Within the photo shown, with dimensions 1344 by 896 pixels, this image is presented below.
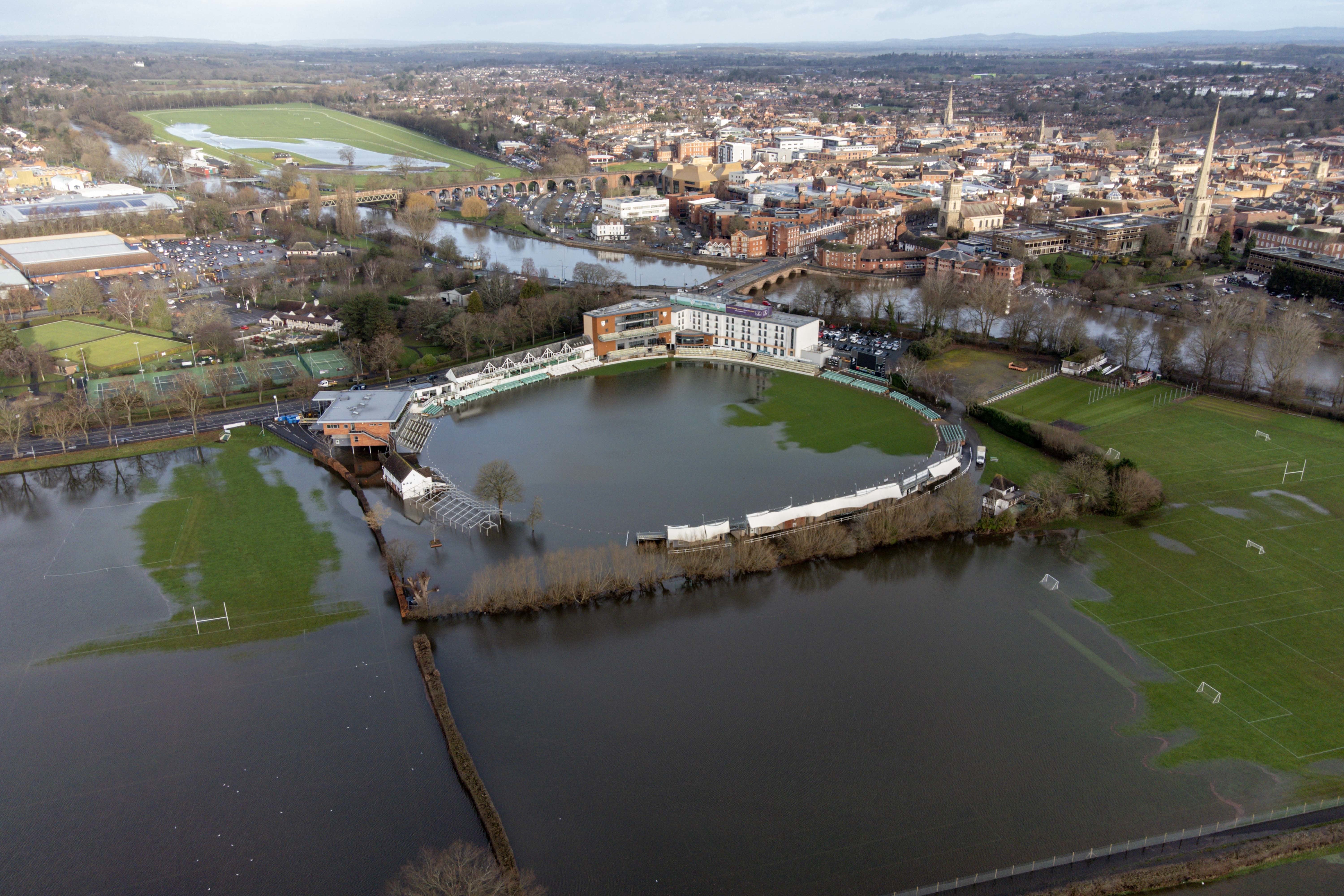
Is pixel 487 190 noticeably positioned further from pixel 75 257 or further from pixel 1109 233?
pixel 1109 233

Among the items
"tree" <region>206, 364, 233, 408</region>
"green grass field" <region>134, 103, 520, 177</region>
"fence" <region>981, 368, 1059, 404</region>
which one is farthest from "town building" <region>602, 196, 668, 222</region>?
"fence" <region>981, 368, 1059, 404</region>

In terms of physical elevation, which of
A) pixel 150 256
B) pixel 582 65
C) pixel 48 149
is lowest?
pixel 150 256

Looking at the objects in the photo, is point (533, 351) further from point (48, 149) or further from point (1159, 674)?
point (48, 149)

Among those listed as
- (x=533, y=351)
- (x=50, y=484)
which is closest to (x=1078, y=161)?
(x=533, y=351)

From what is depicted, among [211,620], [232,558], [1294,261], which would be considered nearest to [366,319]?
[232,558]

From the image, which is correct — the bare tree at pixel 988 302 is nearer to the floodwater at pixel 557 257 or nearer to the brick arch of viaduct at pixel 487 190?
the floodwater at pixel 557 257
